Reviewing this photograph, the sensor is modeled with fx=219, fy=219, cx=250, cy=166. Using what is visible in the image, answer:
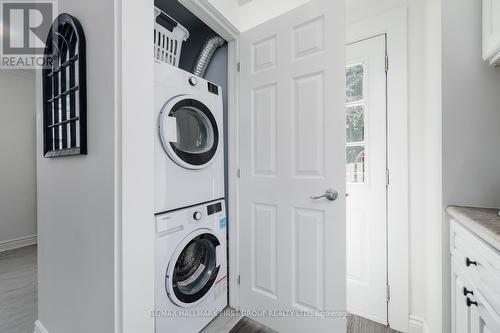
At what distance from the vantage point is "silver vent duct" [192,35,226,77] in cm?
179

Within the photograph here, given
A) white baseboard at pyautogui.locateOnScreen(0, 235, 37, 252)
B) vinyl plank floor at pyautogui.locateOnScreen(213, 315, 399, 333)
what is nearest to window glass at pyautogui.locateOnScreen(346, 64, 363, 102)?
vinyl plank floor at pyautogui.locateOnScreen(213, 315, 399, 333)

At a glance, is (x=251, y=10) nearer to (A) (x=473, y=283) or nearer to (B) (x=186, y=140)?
(B) (x=186, y=140)

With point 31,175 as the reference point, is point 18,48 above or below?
above

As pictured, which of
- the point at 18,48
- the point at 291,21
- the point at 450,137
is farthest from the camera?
the point at 18,48

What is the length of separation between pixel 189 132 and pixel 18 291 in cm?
219

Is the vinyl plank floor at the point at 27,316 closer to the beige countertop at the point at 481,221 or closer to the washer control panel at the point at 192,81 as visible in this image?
the beige countertop at the point at 481,221

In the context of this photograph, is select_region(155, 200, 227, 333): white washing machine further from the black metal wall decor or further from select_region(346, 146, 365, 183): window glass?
select_region(346, 146, 365, 183): window glass

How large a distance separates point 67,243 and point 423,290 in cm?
212

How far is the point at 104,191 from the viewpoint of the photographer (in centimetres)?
95

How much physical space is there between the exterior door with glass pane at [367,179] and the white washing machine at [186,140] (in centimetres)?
100

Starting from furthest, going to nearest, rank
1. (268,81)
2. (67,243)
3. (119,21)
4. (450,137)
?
1. (268,81)
2. (67,243)
3. (450,137)
4. (119,21)

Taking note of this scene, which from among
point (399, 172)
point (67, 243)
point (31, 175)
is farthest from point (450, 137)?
point (31, 175)

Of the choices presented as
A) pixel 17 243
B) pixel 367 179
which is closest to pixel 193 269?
pixel 367 179

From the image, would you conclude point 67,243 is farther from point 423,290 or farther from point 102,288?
point 423,290
